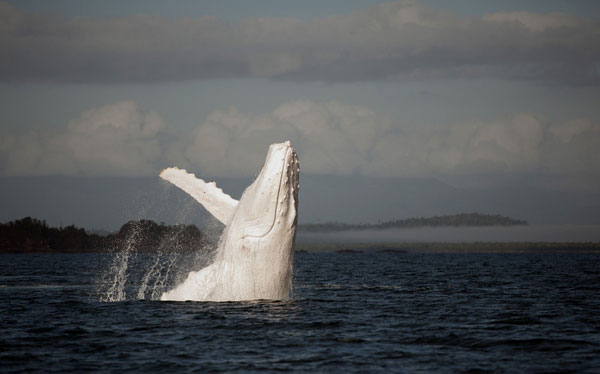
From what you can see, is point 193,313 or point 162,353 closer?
point 162,353

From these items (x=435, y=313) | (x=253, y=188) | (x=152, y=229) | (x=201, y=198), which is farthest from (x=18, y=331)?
(x=152, y=229)

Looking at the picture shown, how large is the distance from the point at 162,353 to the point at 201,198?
4.73 meters

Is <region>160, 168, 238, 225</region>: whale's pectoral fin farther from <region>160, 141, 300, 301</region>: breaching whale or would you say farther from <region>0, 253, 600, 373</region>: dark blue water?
<region>0, 253, 600, 373</region>: dark blue water

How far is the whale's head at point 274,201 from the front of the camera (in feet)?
55.5

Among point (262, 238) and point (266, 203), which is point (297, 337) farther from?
point (266, 203)

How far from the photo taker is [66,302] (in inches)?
946

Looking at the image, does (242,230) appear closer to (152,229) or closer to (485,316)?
(485,316)

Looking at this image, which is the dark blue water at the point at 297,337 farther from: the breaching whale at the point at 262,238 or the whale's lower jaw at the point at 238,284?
the breaching whale at the point at 262,238

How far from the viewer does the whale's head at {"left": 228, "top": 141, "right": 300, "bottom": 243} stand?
16906 millimetres

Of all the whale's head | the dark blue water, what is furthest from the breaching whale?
the dark blue water

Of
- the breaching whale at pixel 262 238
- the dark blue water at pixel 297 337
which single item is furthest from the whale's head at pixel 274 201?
the dark blue water at pixel 297 337

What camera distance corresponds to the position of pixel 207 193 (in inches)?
738

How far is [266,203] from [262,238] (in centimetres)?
76

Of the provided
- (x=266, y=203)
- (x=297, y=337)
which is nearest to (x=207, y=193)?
(x=266, y=203)
